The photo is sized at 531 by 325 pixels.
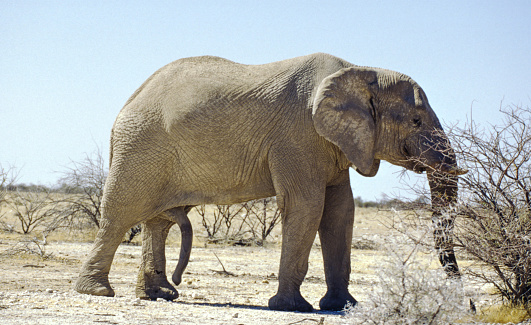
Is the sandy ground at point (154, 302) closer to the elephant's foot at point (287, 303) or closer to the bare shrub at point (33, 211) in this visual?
the elephant's foot at point (287, 303)

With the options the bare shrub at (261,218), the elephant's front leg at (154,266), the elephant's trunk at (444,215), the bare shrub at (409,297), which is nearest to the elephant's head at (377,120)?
the elephant's trunk at (444,215)

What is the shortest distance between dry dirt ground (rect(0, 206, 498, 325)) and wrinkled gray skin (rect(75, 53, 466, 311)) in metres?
0.58

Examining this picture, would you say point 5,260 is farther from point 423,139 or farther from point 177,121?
point 423,139

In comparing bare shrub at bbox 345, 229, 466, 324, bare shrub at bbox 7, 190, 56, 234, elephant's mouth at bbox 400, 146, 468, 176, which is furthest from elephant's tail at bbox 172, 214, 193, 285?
bare shrub at bbox 7, 190, 56, 234

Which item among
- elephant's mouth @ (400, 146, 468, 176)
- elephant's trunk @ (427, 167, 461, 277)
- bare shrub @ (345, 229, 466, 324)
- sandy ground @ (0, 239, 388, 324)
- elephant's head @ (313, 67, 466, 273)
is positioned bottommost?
sandy ground @ (0, 239, 388, 324)

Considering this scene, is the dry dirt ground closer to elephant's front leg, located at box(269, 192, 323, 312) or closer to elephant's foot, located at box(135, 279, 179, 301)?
elephant's foot, located at box(135, 279, 179, 301)

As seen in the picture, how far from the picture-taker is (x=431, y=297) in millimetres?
5871

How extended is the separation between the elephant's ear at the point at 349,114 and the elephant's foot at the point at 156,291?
297 cm

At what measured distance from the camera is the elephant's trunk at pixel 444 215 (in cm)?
688

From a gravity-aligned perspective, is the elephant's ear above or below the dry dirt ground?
above

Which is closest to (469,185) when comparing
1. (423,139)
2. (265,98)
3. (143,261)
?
(423,139)

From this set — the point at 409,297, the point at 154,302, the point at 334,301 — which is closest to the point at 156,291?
the point at 154,302

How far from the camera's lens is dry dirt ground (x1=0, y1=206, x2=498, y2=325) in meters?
7.29

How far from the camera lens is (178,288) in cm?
1066
